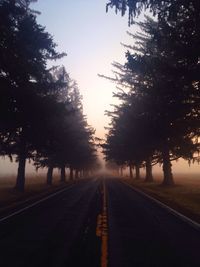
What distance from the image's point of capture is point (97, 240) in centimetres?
1080

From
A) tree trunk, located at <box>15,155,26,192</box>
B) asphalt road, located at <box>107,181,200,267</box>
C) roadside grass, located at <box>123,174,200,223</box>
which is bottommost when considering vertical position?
asphalt road, located at <box>107,181,200,267</box>

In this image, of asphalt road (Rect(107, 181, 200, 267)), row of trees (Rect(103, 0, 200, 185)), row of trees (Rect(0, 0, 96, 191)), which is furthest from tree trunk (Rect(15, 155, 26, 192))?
asphalt road (Rect(107, 181, 200, 267))

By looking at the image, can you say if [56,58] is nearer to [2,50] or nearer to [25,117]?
[25,117]

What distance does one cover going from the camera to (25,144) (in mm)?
32250

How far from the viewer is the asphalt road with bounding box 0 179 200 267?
28.1 feet

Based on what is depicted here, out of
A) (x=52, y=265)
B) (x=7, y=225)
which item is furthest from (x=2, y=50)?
(x=52, y=265)

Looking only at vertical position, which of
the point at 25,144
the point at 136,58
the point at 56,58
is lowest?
the point at 25,144

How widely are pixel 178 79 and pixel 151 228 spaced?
916 cm

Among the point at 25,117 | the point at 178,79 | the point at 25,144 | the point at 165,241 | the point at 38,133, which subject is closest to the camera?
the point at 165,241

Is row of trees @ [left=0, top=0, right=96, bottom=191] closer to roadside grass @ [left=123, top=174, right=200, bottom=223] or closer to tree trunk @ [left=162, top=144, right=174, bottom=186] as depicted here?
roadside grass @ [left=123, top=174, right=200, bottom=223]

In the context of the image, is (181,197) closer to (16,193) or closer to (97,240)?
(16,193)

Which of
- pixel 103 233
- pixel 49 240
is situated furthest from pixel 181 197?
pixel 49 240

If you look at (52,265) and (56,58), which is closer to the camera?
(52,265)

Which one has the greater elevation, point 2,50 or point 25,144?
point 2,50
